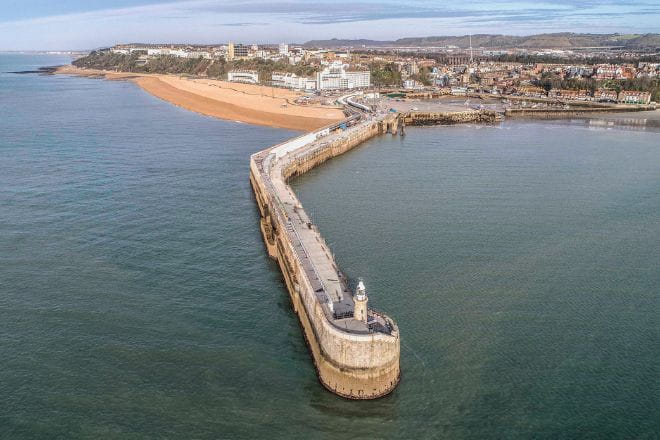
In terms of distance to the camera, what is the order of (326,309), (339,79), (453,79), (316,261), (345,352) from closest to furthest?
(345,352), (326,309), (316,261), (339,79), (453,79)

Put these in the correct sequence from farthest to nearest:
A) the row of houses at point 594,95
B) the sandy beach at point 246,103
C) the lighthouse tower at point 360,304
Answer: the row of houses at point 594,95
the sandy beach at point 246,103
the lighthouse tower at point 360,304

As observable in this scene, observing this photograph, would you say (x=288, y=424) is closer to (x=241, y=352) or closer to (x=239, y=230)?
(x=241, y=352)

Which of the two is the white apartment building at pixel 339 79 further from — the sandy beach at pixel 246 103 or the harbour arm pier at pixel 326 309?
the harbour arm pier at pixel 326 309

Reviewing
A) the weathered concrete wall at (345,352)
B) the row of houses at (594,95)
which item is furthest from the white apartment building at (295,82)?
the weathered concrete wall at (345,352)

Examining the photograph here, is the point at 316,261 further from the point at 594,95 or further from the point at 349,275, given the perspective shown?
the point at 594,95

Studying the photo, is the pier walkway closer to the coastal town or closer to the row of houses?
the coastal town

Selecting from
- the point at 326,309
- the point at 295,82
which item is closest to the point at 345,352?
the point at 326,309

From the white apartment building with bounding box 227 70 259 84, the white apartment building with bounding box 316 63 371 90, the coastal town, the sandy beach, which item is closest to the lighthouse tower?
the sandy beach
